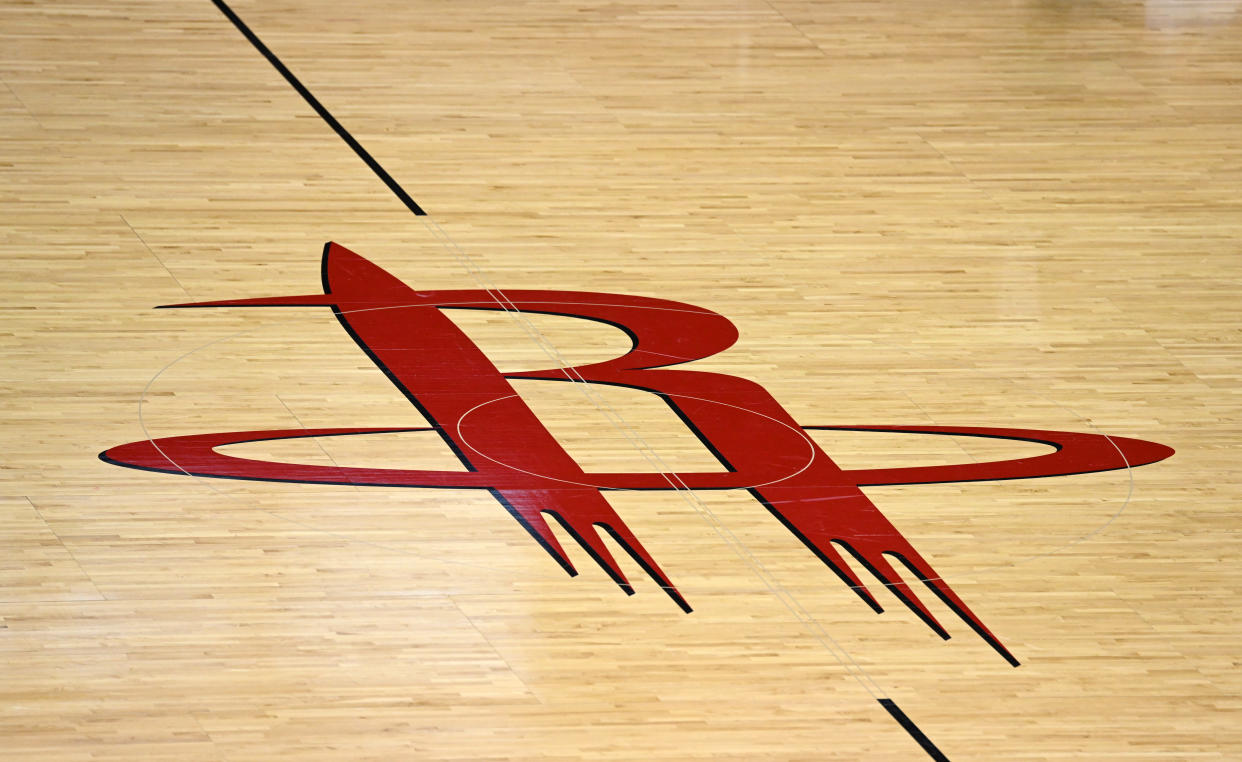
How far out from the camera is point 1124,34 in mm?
5871

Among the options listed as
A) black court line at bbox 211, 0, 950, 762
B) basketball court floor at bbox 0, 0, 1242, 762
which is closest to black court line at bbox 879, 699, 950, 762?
basketball court floor at bbox 0, 0, 1242, 762

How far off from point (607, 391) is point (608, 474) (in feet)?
1.14

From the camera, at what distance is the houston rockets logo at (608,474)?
3232 mm

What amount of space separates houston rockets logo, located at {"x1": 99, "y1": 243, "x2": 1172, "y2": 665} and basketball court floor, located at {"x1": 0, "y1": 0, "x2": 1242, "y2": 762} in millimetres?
12

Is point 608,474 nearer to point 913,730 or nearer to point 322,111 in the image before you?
point 913,730

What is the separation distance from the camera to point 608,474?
11.2 ft

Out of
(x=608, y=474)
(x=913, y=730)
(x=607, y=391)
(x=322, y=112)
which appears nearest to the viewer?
(x=913, y=730)

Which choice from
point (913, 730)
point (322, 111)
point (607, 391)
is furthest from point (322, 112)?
point (913, 730)

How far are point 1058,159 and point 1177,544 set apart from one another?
192 cm

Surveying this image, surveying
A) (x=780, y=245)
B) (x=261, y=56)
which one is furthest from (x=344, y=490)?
(x=261, y=56)

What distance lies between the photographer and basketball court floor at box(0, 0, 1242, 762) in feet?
9.32

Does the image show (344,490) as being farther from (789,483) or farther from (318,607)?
(789,483)

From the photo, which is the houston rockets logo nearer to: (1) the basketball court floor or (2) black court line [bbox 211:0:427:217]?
(1) the basketball court floor

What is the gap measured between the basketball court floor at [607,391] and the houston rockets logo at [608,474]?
0.04 ft
